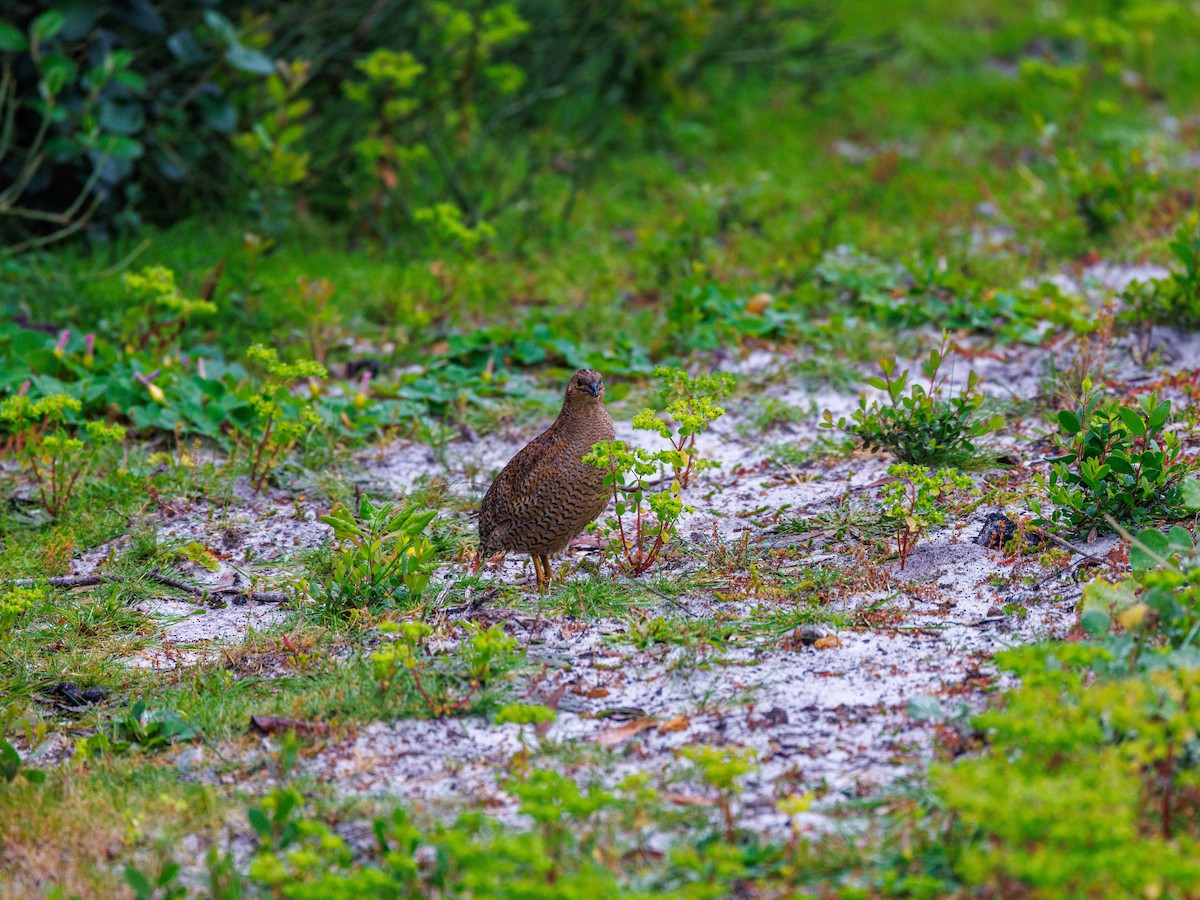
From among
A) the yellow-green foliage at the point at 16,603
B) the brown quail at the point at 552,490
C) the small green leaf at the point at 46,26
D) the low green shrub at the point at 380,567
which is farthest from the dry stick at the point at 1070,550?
the small green leaf at the point at 46,26

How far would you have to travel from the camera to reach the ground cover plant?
3.07 meters

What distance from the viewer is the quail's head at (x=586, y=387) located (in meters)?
4.57

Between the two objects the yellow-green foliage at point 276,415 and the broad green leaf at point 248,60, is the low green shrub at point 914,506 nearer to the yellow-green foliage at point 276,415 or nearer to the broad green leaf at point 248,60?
the yellow-green foliage at point 276,415

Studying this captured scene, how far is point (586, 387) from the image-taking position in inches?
180

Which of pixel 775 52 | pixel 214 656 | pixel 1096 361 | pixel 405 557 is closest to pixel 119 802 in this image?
pixel 214 656

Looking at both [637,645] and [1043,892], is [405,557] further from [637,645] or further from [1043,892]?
[1043,892]

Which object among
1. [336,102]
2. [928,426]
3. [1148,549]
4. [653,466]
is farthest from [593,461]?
[336,102]

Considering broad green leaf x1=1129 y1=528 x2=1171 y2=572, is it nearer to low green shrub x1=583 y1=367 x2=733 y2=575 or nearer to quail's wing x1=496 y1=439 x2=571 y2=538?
low green shrub x1=583 y1=367 x2=733 y2=575

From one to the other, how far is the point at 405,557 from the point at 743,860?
1.77 metres

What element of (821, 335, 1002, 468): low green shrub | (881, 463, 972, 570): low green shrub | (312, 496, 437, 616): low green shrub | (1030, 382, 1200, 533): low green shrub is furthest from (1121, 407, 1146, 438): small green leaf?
(312, 496, 437, 616): low green shrub

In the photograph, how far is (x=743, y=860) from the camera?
9.71 ft

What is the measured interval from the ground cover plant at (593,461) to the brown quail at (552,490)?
17 centimetres

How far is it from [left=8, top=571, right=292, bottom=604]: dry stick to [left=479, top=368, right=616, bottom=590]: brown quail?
78 cm

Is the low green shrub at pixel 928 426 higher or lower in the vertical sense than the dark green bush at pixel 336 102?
lower
